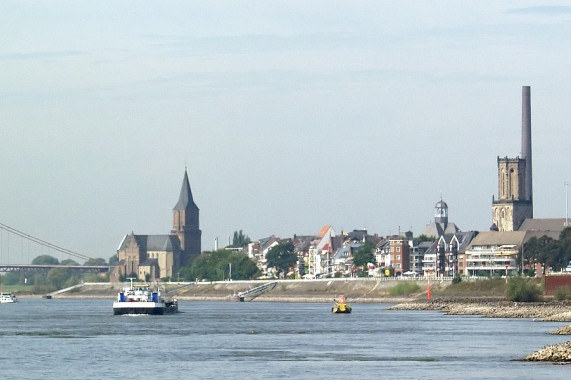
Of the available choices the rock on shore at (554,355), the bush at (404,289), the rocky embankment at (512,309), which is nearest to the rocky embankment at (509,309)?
the rocky embankment at (512,309)

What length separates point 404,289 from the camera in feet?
623

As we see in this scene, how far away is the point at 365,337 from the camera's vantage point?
285 ft

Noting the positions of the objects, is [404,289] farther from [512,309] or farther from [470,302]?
[512,309]

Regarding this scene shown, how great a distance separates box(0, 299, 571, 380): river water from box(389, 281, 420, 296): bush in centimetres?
7397

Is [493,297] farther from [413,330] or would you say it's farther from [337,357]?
[337,357]

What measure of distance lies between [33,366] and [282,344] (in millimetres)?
18355

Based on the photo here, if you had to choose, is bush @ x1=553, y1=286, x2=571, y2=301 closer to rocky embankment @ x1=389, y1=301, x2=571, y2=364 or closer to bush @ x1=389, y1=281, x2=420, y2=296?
rocky embankment @ x1=389, y1=301, x2=571, y2=364

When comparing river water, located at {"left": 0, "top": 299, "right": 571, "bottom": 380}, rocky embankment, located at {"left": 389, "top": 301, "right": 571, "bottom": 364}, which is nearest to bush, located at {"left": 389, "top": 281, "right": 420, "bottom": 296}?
rocky embankment, located at {"left": 389, "top": 301, "right": 571, "bottom": 364}

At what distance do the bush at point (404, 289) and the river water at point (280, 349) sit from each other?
243 ft

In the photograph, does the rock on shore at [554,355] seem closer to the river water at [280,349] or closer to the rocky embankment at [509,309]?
the river water at [280,349]

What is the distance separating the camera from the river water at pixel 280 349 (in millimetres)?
61094

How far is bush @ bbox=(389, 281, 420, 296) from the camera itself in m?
189

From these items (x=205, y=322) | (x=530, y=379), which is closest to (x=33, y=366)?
(x=530, y=379)

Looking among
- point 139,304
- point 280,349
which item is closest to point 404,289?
point 139,304
